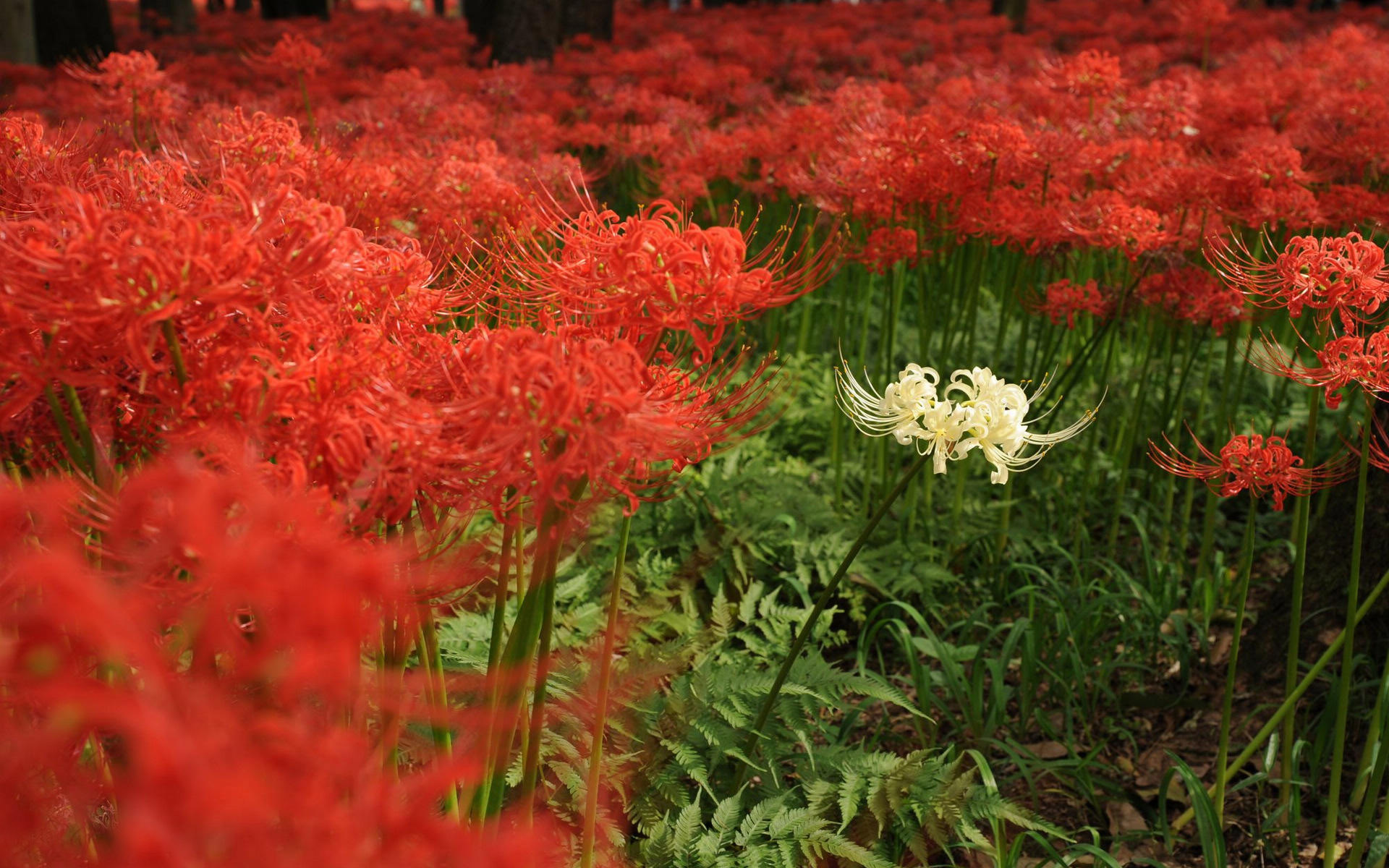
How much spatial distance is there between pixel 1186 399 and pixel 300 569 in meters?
4.26

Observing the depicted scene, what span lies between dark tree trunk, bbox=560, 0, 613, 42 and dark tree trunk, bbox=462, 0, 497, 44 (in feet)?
3.21

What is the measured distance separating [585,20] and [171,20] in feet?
21.4

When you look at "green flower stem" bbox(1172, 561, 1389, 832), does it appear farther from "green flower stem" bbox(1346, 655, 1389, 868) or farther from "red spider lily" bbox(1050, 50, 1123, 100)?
"red spider lily" bbox(1050, 50, 1123, 100)

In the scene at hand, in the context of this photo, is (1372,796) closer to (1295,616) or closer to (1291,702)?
(1291,702)

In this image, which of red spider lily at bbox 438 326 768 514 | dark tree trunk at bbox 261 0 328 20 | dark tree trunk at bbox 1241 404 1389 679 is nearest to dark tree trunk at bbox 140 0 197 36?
dark tree trunk at bbox 261 0 328 20

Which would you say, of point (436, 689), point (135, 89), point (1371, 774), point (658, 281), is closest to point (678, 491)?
point (658, 281)

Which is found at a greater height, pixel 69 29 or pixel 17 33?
pixel 69 29

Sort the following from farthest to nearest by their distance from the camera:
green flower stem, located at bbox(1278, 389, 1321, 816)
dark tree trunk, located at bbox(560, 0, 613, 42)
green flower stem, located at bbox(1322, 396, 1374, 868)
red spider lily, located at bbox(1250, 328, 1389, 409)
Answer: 1. dark tree trunk, located at bbox(560, 0, 613, 42)
2. green flower stem, located at bbox(1278, 389, 1321, 816)
3. green flower stem, located at bbox(1322, 396, 1374, 868)
4. red spider lily, located at bbox(1250, 328, 1389, 409)

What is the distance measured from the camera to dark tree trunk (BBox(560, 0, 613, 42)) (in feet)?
42.1

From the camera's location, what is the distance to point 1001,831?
2.40 m

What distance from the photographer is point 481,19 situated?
1231 cm

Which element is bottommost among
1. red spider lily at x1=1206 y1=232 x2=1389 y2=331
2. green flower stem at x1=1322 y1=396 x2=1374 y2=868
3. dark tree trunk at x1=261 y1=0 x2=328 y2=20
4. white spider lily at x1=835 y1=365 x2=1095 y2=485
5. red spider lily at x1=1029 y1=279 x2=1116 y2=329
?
green flower stem at x1=1322 y1=396 x2=1374 y2=868

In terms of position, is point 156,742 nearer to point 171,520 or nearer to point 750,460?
point 171,520

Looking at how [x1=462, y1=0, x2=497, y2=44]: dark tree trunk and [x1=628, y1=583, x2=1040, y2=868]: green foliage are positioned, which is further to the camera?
[x1=462, y1=0, x2=497, y2=44]: dark tree trunk
